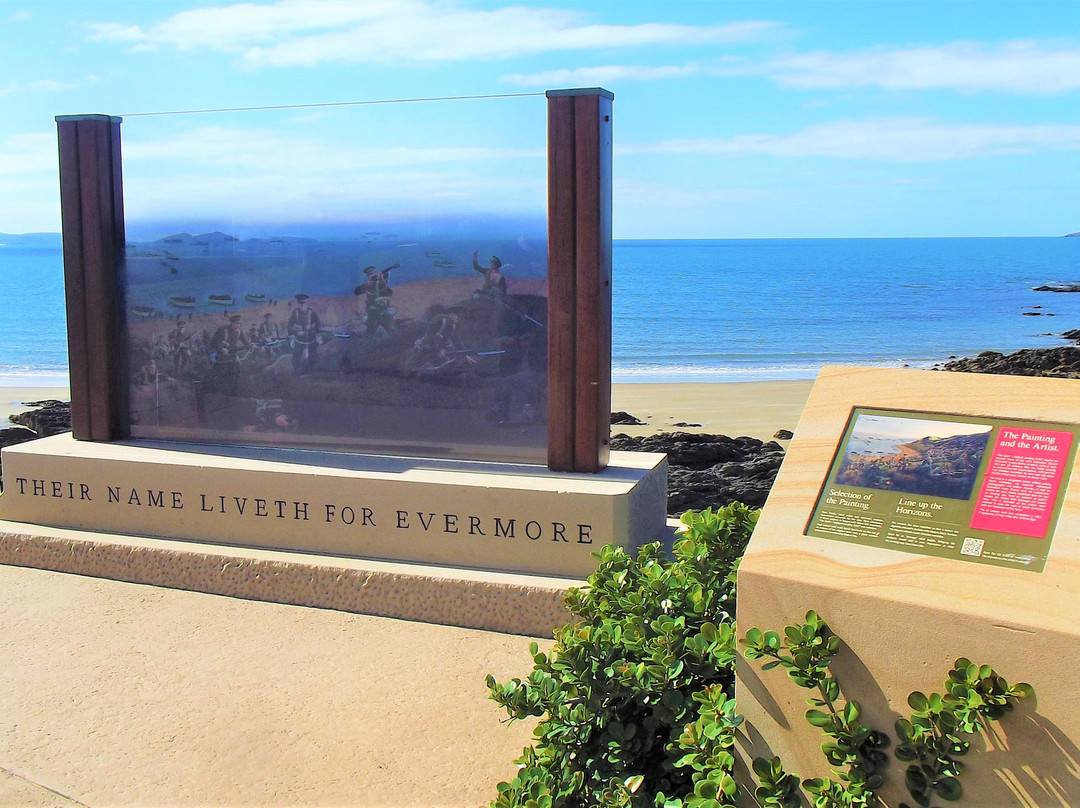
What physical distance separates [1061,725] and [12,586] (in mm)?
3893

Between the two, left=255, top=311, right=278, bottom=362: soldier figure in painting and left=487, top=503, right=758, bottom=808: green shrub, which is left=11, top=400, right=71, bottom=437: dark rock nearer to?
left=255, top=311, right=278, bottom=362: soldier figure in painting

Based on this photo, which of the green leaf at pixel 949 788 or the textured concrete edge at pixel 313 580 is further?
the textured concrete edge at pixel 313 580

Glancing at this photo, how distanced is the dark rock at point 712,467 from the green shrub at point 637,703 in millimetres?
3011

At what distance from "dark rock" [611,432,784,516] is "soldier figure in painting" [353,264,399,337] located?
2.08 meters

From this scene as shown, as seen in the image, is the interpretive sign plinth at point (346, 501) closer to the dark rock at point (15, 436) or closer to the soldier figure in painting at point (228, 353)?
the soldier figure in painting at point (228, 353)

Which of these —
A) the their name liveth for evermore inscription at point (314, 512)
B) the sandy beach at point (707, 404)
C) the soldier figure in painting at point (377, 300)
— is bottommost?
the sandy beach at point (707, 404)

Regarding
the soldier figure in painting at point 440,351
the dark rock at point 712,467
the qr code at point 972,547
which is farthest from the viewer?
the dark rock at point 712,467

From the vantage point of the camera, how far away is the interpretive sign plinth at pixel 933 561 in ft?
5.76

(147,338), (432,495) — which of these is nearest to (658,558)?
(432,495)

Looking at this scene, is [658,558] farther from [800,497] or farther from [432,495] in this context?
[432,495]

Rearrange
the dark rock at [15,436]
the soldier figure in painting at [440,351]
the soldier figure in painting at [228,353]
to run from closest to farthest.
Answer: the soldier figure in painting at [440,351] < the soldier figure in painting at [228,353] < the dark rock at [15,436]

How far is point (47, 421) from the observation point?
30.6ft

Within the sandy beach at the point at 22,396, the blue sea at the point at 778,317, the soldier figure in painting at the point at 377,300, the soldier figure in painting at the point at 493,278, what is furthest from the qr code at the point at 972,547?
the blue sea at the point at 778,317

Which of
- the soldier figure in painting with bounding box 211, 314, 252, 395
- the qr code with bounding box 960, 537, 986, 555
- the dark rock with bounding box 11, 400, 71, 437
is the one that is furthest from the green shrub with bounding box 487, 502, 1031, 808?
the dark rock with bounding box 11, 400, 71, 437
